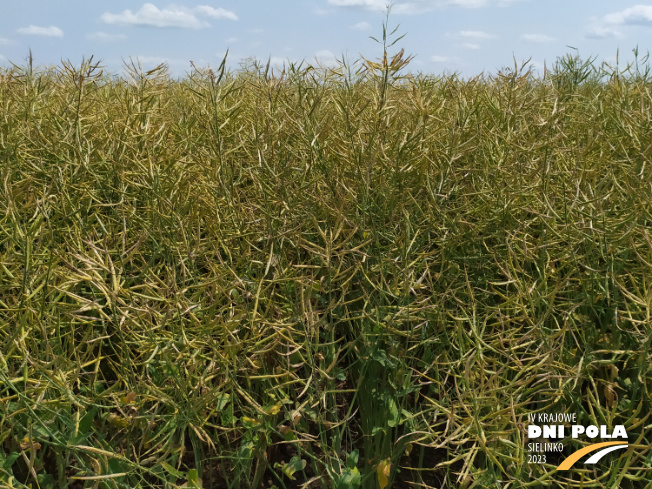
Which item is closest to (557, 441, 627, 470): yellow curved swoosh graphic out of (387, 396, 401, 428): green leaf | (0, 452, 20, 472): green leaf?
(387, 396, 401, 428): green leaf

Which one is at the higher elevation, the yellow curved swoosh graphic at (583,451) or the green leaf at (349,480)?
the yellow curved swoosh graphic at (583,451)

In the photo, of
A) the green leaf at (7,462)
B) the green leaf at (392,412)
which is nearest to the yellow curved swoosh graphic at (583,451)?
the green leaf at (392,412)

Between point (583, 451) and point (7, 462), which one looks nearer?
point (7, 462)

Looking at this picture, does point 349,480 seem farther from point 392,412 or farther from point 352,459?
point 392,412

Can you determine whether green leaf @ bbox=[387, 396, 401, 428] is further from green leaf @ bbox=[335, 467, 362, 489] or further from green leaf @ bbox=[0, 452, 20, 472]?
green leaf @ bbox=[0, 452, 20, 472]

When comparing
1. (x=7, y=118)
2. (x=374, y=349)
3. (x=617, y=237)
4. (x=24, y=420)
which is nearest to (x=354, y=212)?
(x=374, y=349)

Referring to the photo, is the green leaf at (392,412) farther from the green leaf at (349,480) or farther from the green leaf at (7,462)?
the green leaf at (7,462)

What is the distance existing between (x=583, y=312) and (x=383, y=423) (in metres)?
0.71

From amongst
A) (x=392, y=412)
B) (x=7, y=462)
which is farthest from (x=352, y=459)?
(x=7, y=462)

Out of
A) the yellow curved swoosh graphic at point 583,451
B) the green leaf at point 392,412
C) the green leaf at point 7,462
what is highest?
the green leaf at point 392,412

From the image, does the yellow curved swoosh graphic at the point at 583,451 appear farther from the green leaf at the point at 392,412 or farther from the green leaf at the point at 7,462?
the green leaf at the point at 7,462

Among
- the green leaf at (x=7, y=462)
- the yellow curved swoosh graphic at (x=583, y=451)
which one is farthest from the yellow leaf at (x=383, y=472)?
the green leaf at (x=7, y=462)

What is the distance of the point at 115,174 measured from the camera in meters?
2.01

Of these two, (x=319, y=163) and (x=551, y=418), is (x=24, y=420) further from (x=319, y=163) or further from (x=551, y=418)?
(x=551, y=418)
